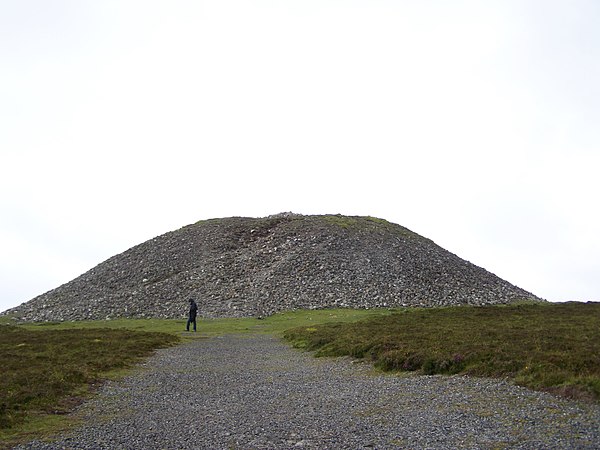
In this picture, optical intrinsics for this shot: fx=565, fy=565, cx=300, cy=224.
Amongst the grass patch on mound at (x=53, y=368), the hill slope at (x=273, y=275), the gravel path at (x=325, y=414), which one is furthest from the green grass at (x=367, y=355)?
the hill slope at (x=273, y=275)

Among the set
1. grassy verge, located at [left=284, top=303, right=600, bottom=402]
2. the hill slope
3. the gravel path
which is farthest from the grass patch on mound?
the hill slope

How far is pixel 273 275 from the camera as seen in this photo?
3061 inches

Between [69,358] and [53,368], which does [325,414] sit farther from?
[69,358]

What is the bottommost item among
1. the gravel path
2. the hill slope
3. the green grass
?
the gravel path

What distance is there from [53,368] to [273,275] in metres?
51.5

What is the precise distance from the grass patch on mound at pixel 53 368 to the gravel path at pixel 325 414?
4.36 feet

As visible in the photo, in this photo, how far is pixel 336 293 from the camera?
71.4 meters

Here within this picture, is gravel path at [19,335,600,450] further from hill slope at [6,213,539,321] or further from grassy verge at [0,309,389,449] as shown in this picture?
hill slope at [6,213,539,321]

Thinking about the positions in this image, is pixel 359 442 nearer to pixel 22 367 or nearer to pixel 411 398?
pixel 411 398

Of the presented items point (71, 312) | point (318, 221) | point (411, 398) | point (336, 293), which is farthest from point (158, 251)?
point (411, 398)

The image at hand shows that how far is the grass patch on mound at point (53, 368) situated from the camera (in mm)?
17844

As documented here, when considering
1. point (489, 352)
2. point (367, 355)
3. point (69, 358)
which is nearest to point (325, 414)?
point (489, 352)

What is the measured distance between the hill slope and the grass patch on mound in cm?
2244

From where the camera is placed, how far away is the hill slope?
71562 millimetres
